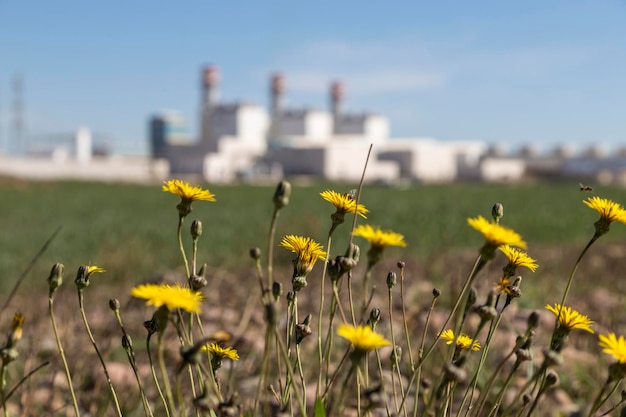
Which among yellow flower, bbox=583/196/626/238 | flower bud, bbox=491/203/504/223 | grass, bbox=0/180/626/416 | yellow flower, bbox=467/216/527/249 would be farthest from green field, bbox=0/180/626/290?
yellow flower, bbox=467/216/527/249

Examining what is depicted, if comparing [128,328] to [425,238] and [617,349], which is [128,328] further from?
[425,238]

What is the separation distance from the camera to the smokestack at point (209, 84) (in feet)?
248

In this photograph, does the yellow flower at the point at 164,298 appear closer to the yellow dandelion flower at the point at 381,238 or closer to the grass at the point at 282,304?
the grass at the point at 282,304

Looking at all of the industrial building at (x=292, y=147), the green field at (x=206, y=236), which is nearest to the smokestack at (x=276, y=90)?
the industrial building at (x=292, y=147)

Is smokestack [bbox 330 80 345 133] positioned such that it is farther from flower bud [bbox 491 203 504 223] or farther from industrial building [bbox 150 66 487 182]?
flower bud [bbox 491 203 504 223]

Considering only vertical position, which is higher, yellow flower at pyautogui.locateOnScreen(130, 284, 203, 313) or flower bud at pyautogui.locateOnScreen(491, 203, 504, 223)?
flower bud at pyautogui.locateOnScreen(491, 203, 504, 223)

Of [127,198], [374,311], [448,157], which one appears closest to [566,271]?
[374,311]

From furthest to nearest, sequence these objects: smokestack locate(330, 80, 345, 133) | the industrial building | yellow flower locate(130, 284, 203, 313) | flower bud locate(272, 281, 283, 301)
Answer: smokestack locate(330, 80, 345, 133) → the industrial building → flower bud locate(272, 281, 283, 301) → yellow flower locate(130, 284, 203, 313)

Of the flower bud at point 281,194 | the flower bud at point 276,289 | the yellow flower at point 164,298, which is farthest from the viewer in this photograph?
the flower bud at point 276,289

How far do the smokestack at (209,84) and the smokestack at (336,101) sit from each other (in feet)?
56.1

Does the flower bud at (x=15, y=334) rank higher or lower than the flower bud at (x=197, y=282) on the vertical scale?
lower

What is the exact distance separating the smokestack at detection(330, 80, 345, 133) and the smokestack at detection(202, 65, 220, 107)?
17084mm

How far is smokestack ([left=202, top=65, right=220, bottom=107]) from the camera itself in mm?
75500

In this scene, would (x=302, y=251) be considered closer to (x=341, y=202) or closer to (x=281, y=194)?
(x=341, y=202)
